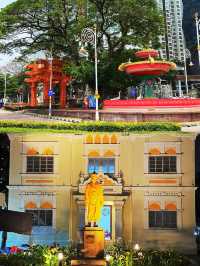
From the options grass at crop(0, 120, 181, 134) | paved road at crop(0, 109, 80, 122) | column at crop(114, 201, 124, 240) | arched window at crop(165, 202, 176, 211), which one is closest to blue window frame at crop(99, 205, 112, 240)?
column at crop(114, 201, 124, 240)

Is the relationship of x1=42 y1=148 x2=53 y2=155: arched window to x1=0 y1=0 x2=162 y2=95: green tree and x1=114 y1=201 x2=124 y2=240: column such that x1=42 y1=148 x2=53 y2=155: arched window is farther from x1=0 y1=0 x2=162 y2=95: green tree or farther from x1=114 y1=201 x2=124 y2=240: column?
x1=0 y1=0 x2=162 y2=95: green tree

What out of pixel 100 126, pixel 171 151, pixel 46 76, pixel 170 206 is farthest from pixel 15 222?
pixel 46 76

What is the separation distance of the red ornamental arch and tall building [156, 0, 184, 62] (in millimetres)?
11061

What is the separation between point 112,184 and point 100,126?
66.9 inches

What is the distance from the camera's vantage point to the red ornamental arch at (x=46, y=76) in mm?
19141

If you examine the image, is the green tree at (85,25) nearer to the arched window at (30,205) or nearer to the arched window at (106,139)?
the arched window at (106,139)

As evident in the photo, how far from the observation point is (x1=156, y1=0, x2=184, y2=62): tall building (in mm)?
29917

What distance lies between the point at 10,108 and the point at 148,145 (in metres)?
8.18

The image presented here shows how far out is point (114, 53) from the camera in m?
20.8

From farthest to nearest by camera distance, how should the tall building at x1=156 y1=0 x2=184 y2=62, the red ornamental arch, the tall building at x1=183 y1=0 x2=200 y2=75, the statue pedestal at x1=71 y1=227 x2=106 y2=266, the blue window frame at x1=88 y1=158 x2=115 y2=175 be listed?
the tall building at x1=183 y1=0 x2=200 y2=75, the tall building at x1=156 y1=0 x2=184 y2=62, the red ornamental arch, the blue window frame at x1=88 y1=158 x2=115 y2=175, the statue pedestal at x1=71 y1=227 x2=106 y2=266

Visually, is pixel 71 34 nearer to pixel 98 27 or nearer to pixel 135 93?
pixel 98 27

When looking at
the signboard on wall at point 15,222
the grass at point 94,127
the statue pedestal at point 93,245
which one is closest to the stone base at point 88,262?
the statue pedestal at point 93,245

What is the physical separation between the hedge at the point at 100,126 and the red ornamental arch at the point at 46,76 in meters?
6.17

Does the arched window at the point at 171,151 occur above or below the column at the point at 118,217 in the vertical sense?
above
